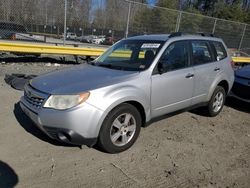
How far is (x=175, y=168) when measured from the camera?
12.4ft

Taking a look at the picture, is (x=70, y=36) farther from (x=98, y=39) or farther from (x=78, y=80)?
(x=78, y=80)

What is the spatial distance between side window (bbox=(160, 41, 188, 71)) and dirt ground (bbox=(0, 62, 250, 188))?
1163 mm

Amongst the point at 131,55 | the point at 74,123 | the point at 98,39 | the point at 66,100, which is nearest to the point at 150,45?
the point at 131,55

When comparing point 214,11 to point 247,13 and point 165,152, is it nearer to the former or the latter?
point 247,13

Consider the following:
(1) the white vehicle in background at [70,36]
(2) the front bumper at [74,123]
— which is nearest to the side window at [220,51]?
(2) the front bumper at [74,123]

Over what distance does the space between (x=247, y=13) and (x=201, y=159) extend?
163 feet

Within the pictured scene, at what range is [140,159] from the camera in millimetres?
3947

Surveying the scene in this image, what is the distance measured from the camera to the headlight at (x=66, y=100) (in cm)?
359

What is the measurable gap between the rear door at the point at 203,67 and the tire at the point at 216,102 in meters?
0.28

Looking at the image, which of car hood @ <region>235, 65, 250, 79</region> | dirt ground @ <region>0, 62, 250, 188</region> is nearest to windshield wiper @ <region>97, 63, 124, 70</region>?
dirt ground @ <region>0, 62, 250, 188</region>

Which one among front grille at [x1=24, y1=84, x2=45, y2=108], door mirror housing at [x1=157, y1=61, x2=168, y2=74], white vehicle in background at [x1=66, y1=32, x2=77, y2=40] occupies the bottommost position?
front grille at [x1=24, y1=84, x2=45, y2=108]

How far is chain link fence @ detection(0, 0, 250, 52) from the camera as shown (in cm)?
995

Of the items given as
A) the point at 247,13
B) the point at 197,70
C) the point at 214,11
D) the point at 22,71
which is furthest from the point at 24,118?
the point at 214,11

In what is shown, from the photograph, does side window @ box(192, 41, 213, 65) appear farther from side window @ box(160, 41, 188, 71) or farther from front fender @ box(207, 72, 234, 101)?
front fender @ box(207, 72, 234, 101)
